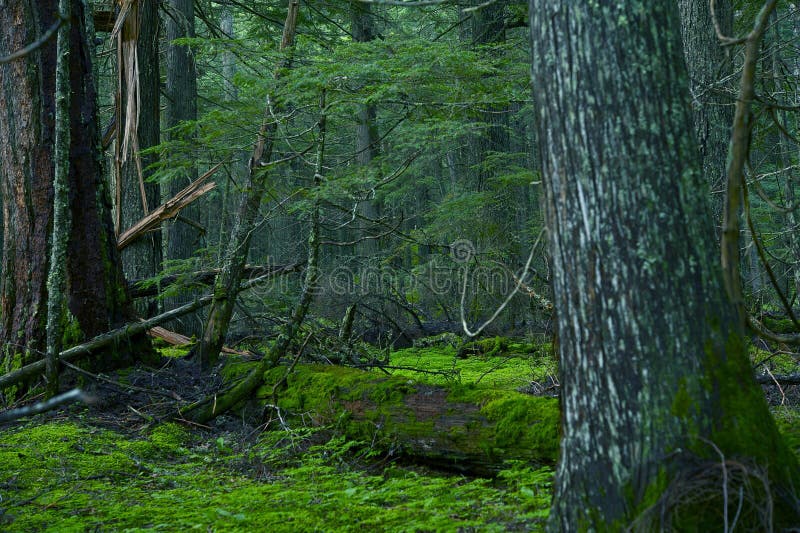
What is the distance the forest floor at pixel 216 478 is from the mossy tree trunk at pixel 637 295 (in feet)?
2.63

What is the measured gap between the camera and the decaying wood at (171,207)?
23.5ft

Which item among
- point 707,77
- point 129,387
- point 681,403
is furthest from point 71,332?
point 707,77

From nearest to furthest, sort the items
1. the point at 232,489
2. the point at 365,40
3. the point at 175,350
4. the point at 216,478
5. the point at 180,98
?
the point at 232,489, the point at 216,478, the point at 175,350, the point at 180,98, the point at 365,40

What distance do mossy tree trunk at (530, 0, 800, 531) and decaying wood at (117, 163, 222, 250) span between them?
506cm

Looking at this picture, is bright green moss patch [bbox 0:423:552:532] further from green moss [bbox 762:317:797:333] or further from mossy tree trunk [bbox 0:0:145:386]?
green moss [bbox 762:317:797:333]

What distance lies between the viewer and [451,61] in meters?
5.92

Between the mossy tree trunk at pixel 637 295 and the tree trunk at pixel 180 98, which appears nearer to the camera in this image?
the mossy tree trunk at pixel 637 295

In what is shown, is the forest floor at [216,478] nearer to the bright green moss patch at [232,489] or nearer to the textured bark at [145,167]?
the bright green moss patch at [232,489]

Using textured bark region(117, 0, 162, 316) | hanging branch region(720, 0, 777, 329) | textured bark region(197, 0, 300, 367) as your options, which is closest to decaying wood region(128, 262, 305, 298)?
textured bark region(197, 0, 300, 367)

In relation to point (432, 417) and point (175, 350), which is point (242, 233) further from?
point (432, 417)

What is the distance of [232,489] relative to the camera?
4.02 m

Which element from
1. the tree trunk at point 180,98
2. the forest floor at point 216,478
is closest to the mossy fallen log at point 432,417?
the forest floor at point 216,478

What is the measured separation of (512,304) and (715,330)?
8759mm

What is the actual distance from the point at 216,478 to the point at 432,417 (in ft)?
4.86
